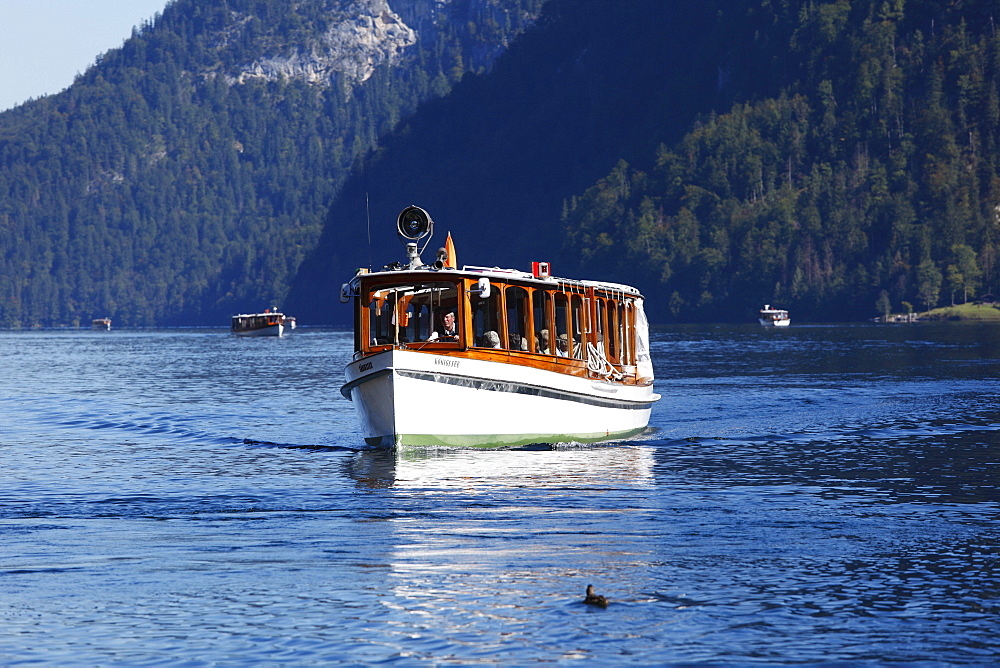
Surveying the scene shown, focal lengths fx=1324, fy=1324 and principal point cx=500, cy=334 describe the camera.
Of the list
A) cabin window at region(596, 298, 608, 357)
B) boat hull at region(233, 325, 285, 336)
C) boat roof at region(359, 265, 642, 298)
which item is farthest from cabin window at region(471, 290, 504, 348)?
boat hull at region(233, 325, 285, 336)

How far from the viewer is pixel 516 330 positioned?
32.7 meters

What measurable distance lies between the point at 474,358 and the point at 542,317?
12.6 feet

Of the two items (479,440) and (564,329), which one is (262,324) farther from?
(479,440)

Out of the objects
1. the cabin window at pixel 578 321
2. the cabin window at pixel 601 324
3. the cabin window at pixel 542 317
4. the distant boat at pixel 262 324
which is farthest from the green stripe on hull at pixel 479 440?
the distant boat at pixel 262 324

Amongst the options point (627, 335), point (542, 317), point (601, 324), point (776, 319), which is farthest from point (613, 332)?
point (776, 319)

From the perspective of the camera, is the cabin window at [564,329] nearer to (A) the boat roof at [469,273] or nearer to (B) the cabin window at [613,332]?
(A) the boat roof at [469,273]

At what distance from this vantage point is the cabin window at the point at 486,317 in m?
31.7

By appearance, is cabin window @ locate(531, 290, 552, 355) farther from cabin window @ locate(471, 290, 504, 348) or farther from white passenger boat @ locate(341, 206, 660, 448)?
cabin window @ locate(471, 290, 504, 348)

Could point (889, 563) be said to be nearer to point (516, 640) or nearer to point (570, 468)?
point (516, 640)

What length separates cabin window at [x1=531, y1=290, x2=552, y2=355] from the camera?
32781 mm

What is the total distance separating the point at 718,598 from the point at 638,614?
4.02 ft

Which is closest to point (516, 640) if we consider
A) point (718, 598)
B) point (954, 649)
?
point (718, 598)

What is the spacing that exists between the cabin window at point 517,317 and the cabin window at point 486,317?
0.28m

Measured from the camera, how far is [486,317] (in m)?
32.4
